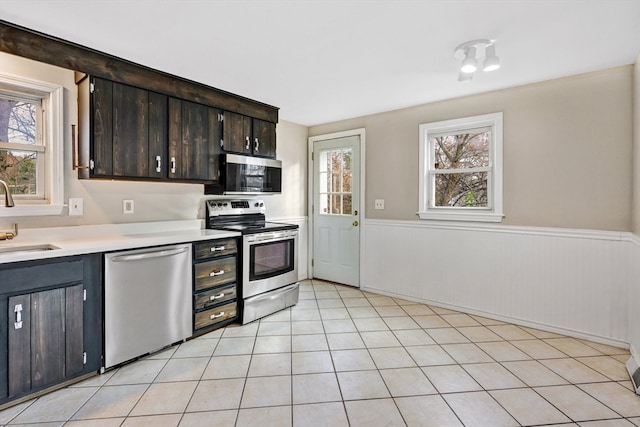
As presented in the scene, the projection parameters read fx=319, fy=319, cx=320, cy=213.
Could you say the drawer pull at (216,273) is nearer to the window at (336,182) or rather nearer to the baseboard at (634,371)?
the window at (336,182)

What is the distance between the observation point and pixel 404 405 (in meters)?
1.87

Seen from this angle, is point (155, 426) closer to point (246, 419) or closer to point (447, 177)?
point (246, 419)

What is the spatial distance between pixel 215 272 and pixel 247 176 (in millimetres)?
1112

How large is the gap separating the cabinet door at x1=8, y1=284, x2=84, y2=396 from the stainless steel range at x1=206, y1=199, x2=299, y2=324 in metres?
1.31

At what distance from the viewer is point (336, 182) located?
175 inches

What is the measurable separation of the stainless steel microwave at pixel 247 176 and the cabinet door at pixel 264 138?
114 mm

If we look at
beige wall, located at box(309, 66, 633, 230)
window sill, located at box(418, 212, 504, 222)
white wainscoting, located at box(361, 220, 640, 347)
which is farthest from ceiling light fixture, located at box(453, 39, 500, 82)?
white wainscoting, located at box(361, 220, 640, 347)

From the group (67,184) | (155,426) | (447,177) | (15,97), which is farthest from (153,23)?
(447,177)

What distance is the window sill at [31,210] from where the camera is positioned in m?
2.15

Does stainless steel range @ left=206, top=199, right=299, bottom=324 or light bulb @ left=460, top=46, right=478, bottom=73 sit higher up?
light bulb @ left=460, top=46, right=478, bottom=73

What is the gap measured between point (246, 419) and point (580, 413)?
188 cm

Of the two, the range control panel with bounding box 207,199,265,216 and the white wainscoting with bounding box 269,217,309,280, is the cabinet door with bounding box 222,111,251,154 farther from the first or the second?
the white wainscoting with bounding box 269,217,309,280

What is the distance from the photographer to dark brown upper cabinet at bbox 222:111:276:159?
3.32 meters

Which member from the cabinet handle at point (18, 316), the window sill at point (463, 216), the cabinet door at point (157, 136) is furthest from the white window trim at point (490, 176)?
the cabinet handle at point (18, 316)
